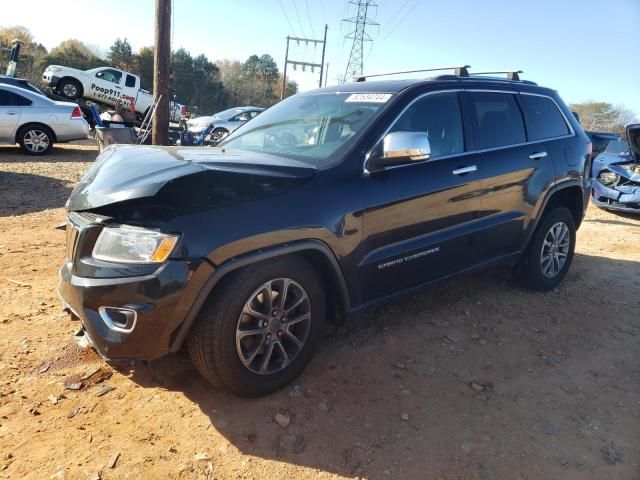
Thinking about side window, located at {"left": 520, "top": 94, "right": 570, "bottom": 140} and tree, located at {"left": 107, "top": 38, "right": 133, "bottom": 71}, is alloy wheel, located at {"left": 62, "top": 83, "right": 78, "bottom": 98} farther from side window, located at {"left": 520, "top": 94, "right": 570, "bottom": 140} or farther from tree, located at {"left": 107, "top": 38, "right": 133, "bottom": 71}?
tree, located at {"left": 107, "top": 38, "right": 133, "bottom": 71}

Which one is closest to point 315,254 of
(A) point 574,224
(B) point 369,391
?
(B) point 369,391

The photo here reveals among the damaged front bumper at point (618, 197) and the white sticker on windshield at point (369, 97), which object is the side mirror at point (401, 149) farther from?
the damaged front bumper at point (618, 197)

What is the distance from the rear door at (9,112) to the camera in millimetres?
11164

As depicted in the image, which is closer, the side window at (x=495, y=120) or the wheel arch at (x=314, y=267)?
the wheel arch at (x=314, y=267)

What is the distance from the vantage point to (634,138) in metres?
9.12

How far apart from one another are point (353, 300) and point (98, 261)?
1512 millimetres

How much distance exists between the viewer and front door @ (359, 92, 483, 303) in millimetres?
3070

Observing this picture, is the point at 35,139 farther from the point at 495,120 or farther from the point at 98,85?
the point at 495,120

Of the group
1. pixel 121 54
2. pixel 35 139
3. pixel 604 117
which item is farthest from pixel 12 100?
pixel 121 54

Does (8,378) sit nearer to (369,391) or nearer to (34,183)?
(369,391)

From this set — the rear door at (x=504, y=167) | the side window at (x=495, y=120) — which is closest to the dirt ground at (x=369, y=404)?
the rear door at (x=504, y=167)

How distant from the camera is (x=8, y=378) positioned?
283 centimetres

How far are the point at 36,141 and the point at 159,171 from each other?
447 inches

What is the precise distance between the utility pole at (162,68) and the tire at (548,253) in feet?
24.7
